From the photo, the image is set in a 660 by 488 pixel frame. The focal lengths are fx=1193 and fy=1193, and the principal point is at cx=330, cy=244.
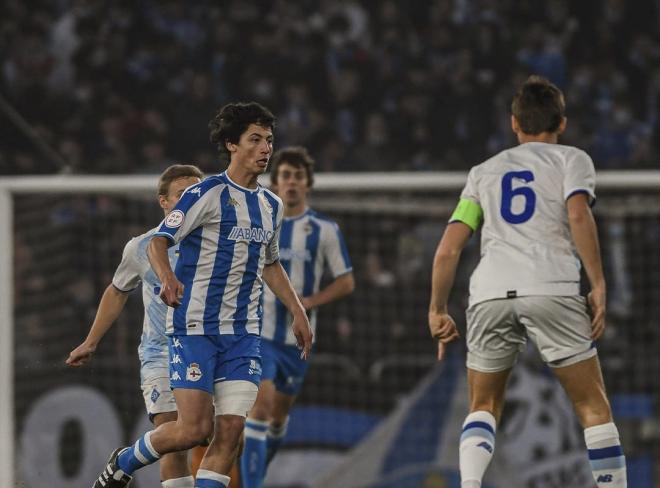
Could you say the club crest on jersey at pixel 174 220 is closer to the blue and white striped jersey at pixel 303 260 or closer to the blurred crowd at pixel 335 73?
the blue and white striped jersey at pixel 303 260

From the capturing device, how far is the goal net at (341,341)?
8.73 m

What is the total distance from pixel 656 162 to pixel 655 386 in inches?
122

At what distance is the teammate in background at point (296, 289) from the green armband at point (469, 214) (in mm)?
1587

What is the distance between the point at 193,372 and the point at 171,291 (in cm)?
41

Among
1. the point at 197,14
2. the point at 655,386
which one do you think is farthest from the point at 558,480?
the point at 197,14

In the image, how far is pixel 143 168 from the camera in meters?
11.6

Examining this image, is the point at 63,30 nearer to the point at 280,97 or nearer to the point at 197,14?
the point at 197,14

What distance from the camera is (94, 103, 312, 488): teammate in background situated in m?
4.64

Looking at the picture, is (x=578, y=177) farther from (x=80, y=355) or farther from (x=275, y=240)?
(x=80, y=355)

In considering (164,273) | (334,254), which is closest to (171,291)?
(164,273)

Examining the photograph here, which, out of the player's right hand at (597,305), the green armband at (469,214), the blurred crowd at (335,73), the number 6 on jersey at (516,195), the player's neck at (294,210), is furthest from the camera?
the blurred crowd at (335,73)

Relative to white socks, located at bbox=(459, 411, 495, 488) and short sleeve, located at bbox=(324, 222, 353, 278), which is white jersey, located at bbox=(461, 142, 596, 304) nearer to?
white socks, located at bbox=(459, 411, 495, 488)

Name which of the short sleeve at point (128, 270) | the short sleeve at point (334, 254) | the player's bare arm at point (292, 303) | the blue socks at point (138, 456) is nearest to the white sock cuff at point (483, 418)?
the player's bare arm at point (292, 303)

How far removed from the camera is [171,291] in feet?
14.4
